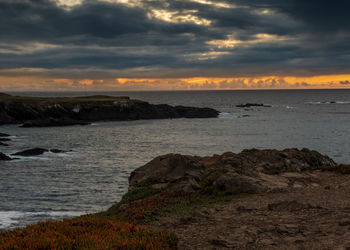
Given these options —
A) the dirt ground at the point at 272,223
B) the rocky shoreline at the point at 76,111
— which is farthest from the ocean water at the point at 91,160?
the rocky shoreline at the point at 76,111

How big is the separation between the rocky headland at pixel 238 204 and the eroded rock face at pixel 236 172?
5cm

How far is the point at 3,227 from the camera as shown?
71.3 ft

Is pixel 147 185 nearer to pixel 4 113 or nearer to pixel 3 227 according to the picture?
pixel 3 227

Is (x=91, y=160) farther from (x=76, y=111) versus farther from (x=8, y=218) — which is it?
(x=76, y=111)

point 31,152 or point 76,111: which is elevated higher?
point 76,111

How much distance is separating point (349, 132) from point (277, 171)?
64974mm

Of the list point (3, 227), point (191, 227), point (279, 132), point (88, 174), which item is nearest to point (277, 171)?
point (191, 227)

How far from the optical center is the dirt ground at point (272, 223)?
10.3 m

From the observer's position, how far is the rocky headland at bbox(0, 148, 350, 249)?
10508 mm

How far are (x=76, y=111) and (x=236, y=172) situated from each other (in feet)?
313

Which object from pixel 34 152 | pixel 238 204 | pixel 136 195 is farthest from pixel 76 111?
pixel 238 204

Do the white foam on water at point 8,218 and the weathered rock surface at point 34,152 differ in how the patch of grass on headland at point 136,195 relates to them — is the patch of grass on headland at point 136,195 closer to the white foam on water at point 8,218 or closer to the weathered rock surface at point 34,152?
the white foam on water at point 8,218

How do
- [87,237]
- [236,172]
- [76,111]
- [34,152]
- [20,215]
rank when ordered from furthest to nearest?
[76,111] → [34,152] → [20,215] → [236,172] → [87,237]

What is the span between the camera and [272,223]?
12297mm
